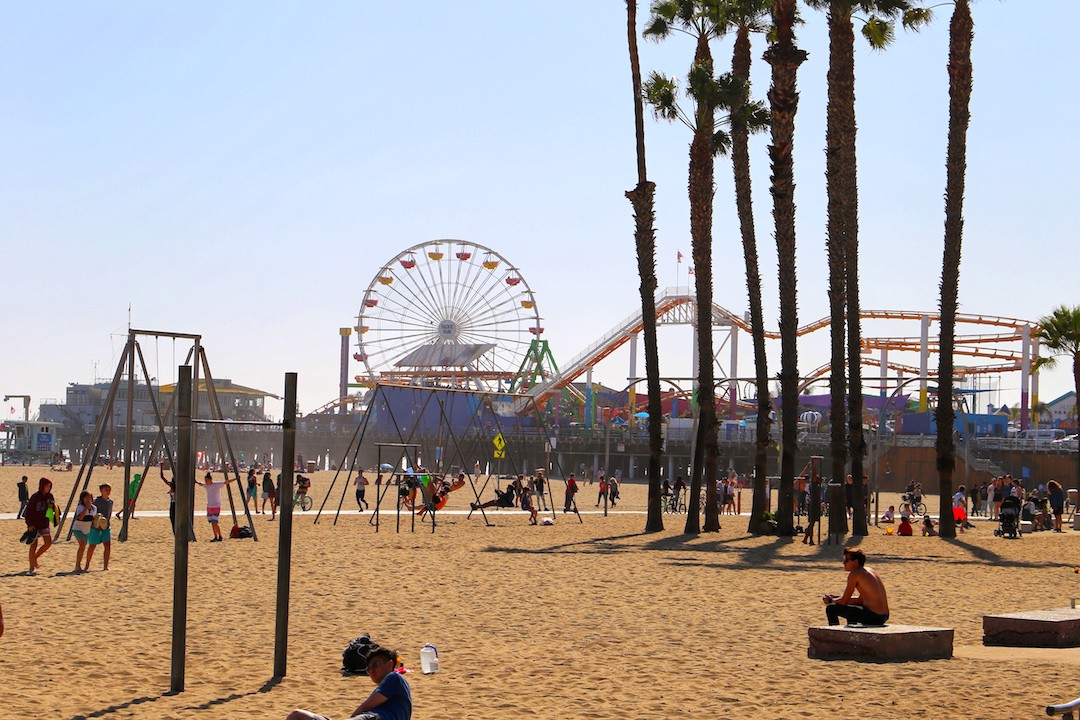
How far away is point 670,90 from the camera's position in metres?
30.1

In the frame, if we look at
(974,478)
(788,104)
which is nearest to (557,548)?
(788,104)

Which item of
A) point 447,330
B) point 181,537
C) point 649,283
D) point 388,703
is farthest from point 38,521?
point 447,330

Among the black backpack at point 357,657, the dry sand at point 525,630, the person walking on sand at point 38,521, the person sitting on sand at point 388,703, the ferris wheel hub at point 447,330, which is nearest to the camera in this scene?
the person sitting on sand at point 388,703

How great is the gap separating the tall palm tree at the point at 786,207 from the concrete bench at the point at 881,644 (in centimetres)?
1686

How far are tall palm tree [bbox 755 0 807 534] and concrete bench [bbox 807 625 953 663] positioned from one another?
1686 cm

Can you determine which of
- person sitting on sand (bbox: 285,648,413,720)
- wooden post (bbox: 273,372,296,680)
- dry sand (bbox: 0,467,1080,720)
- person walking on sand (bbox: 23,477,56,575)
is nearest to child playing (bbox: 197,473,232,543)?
dry sand (bbox: 0,467,1080,720)

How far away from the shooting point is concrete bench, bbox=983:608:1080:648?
11539mm

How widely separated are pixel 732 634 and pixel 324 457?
102570mm

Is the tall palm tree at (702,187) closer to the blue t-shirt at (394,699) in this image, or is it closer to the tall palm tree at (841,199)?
the tall palm tree at (841,199)

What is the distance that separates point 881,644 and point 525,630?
345 cm

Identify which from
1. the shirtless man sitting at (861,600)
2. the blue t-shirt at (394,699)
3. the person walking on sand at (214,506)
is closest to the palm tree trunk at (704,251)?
the person walking on sand at (214,506)

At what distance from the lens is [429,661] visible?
33.5 feet

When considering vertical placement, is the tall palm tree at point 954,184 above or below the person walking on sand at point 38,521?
above

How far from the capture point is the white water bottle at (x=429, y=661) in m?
10.2
